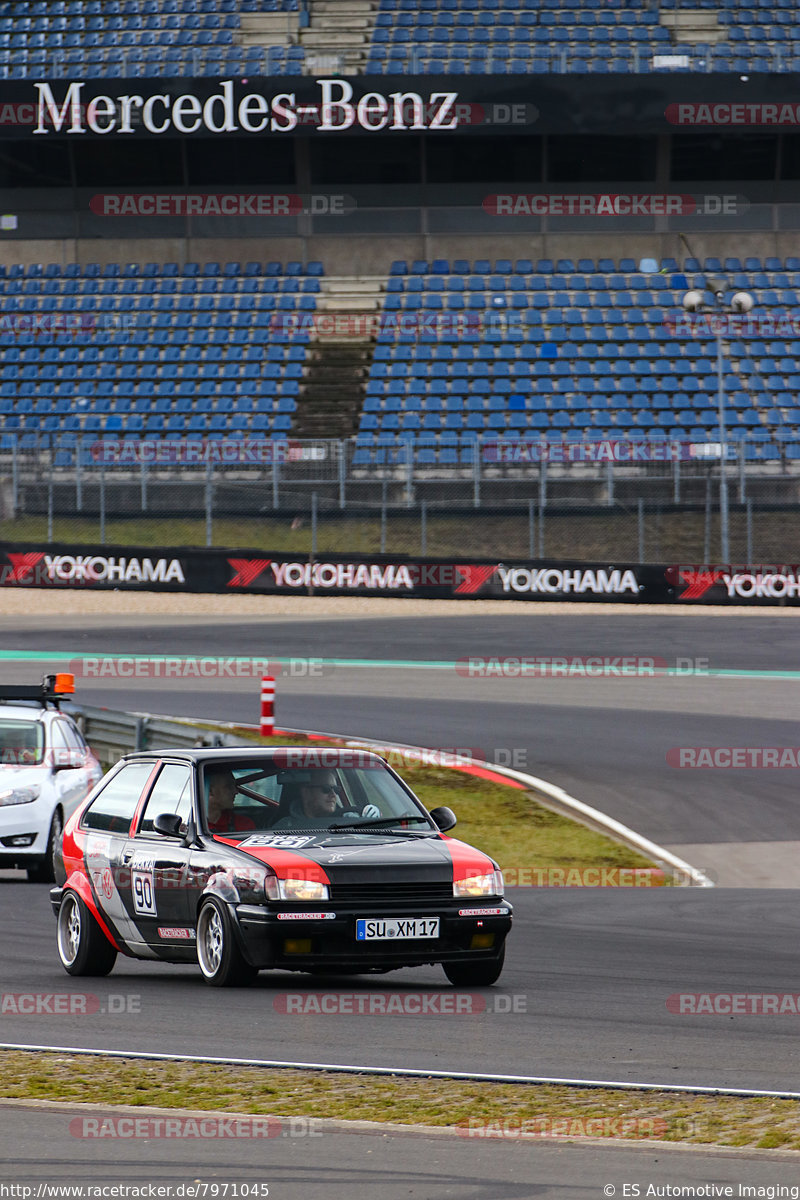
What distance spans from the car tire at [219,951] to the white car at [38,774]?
5.64 m

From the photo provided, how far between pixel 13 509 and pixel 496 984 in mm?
28430

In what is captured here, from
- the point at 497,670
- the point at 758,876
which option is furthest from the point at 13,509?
the point at 758,876

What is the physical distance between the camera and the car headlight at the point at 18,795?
14414 mm

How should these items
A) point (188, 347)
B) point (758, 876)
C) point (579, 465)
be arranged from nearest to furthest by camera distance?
1. point (758, 876)
2. point (579, 465)
3. point (188, 347)

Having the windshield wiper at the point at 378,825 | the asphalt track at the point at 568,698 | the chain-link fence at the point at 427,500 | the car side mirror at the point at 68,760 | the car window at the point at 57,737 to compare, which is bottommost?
the asphalt track at the point at 568,698

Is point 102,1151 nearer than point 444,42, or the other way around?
point 102,1151

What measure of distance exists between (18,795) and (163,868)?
5.69 m

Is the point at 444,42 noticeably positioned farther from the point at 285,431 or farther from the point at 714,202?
the point at 285,431

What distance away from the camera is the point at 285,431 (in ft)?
125

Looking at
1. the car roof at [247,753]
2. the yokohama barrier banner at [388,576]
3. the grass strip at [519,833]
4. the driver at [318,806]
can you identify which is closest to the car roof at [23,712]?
the grass strip at [519,833]

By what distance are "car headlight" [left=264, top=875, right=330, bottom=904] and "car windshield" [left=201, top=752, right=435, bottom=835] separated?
77 centimetres

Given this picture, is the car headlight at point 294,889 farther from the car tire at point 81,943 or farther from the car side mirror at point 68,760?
the car side mirror at point 68,760

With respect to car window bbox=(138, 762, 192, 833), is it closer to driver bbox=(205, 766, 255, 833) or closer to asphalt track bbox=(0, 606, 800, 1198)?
driver bbox=(205, 766, 255, 833)

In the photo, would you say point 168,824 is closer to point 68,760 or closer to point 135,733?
point 68,760
